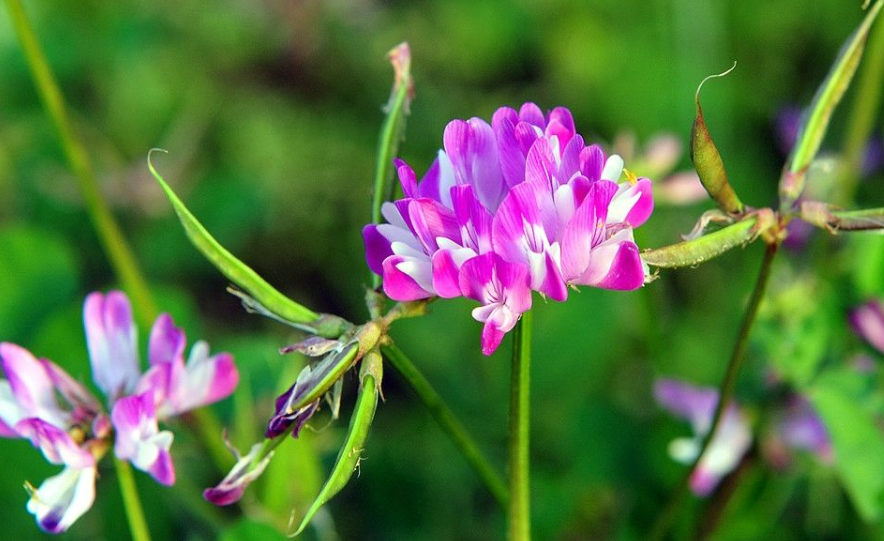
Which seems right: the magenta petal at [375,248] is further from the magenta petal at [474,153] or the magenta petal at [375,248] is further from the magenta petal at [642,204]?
the magenta petal at [642,204]

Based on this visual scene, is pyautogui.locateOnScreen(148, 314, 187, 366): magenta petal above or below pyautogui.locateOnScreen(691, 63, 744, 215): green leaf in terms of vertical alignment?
below

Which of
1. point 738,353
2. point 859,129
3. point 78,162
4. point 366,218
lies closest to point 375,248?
point 738,353

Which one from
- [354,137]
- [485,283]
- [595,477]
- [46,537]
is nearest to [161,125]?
[354,137]

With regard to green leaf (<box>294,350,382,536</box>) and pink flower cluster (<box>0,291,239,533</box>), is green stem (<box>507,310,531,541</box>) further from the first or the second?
pink flower cluster (<box>0,291,239,533</box>)

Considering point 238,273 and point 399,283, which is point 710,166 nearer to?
point 399,283

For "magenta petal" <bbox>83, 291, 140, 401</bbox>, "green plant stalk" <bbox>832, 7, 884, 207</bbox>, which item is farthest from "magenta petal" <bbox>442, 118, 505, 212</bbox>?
"green plant stalk" <bbox>832, 7, 884, 207</bbox>

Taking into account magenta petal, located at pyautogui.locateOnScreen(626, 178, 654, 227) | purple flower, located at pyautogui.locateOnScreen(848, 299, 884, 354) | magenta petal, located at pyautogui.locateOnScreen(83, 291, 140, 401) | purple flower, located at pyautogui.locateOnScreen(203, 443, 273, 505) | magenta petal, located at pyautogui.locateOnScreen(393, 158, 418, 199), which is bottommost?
purple flower, located at pyautogui.locateOnScreen(848, 299, 884, 354)

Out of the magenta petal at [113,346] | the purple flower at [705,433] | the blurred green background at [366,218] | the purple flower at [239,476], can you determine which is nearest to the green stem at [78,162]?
the blurred green background at [366,218]
